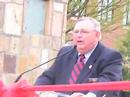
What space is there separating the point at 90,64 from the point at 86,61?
4 centimetres

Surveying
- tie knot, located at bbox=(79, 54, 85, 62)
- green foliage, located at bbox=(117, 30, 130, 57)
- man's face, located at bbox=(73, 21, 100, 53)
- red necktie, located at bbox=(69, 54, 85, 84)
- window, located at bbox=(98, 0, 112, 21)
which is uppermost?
window, located at bbox=(98, 0, 112, 21)

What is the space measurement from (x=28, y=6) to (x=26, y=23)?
0.24 m

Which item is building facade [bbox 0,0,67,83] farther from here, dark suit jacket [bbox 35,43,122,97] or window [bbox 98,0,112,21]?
window [bbox 98,0,112,21]

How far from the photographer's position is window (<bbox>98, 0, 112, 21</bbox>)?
588 inches

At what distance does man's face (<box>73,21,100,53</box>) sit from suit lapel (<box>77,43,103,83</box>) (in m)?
0.05

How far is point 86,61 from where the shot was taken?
412 centimetres

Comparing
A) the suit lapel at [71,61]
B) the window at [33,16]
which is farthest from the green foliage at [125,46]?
the suit lapel at [71,61]

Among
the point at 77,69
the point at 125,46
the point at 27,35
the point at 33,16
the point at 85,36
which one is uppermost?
the point at 33,16

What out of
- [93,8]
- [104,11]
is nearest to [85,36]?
[93,8]

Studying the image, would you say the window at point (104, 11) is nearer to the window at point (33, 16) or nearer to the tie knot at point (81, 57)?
the window at point (33, 16)

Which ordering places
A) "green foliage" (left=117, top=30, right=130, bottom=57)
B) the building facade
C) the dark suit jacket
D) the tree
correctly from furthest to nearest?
1. "green foliage" (left=117, top=30, right=130, bottom=57)
2. the tree
3. the building facade
4. the dark suit jacket

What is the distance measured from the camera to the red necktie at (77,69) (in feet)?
13.3

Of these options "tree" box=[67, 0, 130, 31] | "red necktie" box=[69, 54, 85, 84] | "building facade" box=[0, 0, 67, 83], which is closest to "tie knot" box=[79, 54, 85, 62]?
"red necktie" box=[69, 54, 85, 84]

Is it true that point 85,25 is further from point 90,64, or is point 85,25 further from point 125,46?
point 125,46
